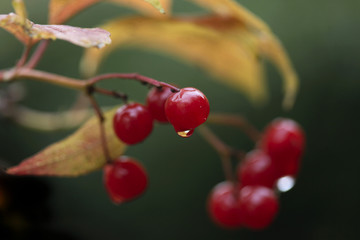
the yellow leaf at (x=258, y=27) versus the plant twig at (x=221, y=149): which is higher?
the yellow leaf at (x=258, y=27)

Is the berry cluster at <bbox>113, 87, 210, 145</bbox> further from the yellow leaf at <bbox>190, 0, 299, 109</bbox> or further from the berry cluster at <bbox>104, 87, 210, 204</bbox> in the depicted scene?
the yellow leaf at <bbox>190, 0, 299, 109</bbox>

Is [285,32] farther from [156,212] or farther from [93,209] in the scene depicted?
[93,209]

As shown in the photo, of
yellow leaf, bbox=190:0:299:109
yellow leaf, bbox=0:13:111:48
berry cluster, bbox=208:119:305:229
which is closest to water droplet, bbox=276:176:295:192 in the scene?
berry cluster, bbox=208:119:305:229

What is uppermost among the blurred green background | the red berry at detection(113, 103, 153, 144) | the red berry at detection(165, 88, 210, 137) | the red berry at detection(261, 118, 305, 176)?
the red berry at detection(165, 88, 210, 137)

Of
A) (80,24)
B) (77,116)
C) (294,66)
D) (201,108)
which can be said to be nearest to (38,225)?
(77,116)

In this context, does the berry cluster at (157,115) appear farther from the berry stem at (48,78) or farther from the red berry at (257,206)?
the red berry at (257,206)

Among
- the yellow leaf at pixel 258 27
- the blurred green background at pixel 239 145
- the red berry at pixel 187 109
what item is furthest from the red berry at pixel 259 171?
the blurred green background at pixel 239 145

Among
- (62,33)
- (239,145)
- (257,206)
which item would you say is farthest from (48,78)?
(239,145)

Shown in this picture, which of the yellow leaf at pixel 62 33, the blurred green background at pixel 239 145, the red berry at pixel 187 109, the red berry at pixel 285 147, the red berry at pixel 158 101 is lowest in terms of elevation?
the blurred green background at pixel 239 145
